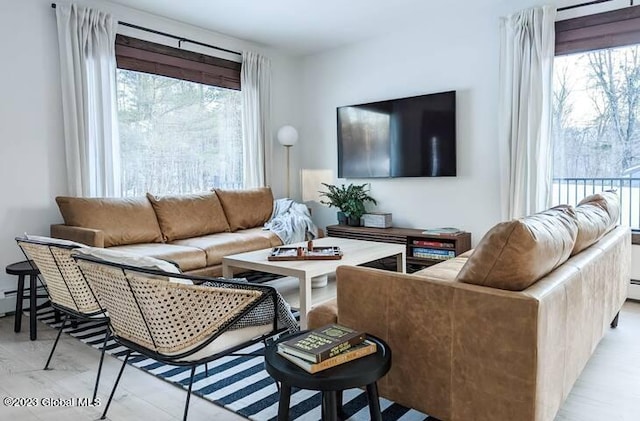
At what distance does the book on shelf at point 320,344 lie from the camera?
4.51 ft

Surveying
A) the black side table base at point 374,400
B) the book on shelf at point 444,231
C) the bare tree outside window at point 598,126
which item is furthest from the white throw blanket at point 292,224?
the black side table base at point 374,400

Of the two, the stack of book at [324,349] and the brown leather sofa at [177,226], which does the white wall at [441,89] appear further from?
the stack of book at [324,349]

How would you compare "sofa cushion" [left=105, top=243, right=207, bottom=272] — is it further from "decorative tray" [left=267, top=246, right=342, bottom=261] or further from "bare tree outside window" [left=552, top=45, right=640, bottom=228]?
"bare tree outside window" [left=552, top=45, right=640, bottom=228]

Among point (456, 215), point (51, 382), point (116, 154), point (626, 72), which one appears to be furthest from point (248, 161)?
point (626, 72)

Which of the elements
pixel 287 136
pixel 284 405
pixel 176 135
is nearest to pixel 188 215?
pixel 176 135

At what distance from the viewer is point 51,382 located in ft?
7.11

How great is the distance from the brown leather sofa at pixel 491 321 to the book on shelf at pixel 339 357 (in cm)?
23

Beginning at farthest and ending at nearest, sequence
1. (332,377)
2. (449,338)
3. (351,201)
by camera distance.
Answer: (351,201)
(449,338)
(332,377)

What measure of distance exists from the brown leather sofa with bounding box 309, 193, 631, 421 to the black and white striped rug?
19 cm

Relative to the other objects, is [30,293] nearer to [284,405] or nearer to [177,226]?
[177,226]

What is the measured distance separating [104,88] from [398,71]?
2832 millimetres

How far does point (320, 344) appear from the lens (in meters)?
1.43

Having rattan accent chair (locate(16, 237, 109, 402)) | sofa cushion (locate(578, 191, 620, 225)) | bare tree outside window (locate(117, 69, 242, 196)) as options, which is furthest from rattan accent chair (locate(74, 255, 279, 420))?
bare tree outside window (locate(117, 69, 242, 196))

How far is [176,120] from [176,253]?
5.56 ft
